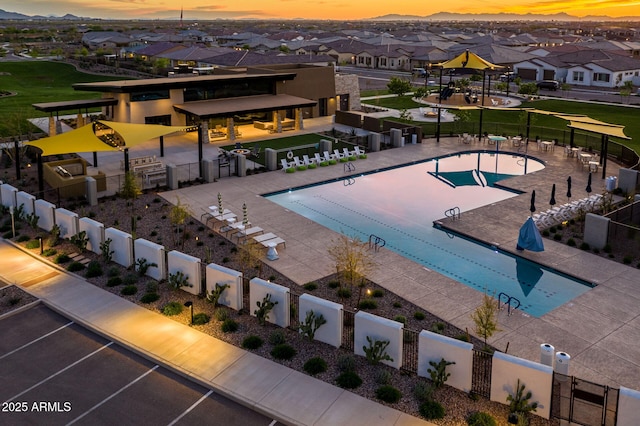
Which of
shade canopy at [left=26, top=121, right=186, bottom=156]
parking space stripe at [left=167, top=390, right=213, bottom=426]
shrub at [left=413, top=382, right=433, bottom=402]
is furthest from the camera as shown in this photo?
shade canopy at [left=26, top=121, right=186, bottom=156]

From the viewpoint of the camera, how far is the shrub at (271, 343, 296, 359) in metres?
15.8

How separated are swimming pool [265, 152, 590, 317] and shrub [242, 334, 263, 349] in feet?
28.8

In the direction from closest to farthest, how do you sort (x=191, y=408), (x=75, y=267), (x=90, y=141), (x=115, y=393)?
(x=191, y=408)
(x=115, y=393)
(x=75, y=267)
(x=90, y=141)

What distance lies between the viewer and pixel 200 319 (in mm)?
17641

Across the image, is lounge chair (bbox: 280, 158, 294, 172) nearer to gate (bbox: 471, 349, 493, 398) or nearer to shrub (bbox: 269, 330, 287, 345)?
shrub (bbox: 269, 330, 287, 345)

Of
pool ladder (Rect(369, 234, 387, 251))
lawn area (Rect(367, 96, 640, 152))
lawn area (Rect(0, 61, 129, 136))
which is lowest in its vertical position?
pool ladder (Rect(369, 234, 387, 251))

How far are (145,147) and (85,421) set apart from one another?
31389 millimetres

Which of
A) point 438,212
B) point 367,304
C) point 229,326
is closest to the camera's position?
point 229,326

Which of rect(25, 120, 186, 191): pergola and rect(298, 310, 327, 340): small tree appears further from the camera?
rect(25, 120, 186, 191): pergola

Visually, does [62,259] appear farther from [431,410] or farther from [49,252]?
[431,410]

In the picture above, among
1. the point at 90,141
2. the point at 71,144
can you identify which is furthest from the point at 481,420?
the point at 71,144

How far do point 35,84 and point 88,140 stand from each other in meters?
62.8

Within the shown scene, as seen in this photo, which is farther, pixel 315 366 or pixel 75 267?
pixel 75 267

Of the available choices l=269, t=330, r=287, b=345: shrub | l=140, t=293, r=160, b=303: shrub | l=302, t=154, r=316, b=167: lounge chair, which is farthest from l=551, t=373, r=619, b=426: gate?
l=302, t=154, r=316, b=167: lounge chair
